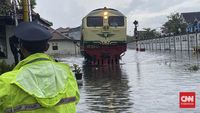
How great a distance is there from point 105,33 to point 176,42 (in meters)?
43.0

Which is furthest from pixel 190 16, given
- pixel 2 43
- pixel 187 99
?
pixel 187 99

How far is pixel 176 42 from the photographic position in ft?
241

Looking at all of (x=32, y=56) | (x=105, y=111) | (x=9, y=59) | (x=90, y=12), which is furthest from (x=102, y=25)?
(x=32, y=56)

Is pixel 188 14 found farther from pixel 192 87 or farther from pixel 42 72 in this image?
pixel 42 72

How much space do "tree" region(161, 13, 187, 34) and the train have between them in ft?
231

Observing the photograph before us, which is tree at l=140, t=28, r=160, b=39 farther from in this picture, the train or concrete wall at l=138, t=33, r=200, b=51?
the train

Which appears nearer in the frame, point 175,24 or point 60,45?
point 60,45

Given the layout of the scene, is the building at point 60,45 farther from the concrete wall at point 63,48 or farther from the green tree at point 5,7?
the green tree at point 5,7

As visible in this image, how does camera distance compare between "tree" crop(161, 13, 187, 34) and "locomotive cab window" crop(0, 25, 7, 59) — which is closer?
"locomotive cab window" crop(0, 25, 7, 59)

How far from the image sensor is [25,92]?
102 inches

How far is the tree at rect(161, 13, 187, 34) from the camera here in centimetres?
10212

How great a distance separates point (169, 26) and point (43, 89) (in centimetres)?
10448

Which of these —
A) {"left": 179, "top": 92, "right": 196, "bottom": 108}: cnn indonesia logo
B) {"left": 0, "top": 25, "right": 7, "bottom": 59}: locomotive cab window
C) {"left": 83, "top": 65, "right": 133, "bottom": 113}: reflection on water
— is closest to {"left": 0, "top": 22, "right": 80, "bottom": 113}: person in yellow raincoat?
{"left": 179, "top": 92, "right": 196, "bottom": 108}: cnn indonesia logo

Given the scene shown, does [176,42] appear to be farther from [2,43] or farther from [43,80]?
[43,80]
